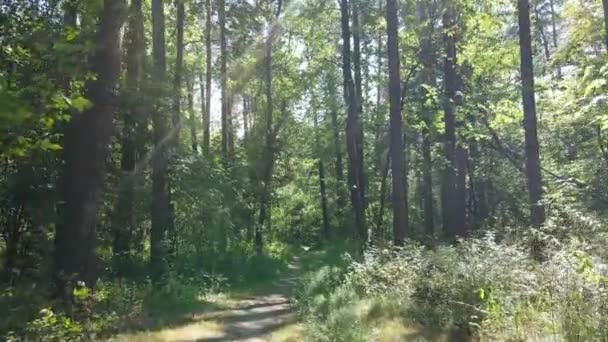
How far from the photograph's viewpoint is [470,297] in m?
8.29

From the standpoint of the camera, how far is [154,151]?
585 inches

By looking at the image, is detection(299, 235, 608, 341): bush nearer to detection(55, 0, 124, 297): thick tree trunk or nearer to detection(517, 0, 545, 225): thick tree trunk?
detection(517, 0, 545, 225): thick tree trunk

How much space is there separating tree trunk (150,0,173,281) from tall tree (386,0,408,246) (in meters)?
6.03

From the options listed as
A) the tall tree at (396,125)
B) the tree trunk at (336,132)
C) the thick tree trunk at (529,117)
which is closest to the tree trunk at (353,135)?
the tree trunk at (336,132)

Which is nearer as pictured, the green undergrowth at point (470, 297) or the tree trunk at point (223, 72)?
the green undergrowth at point (470, 297)

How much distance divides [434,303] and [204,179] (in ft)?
33.5

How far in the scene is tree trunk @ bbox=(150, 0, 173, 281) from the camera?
14195 millimetres

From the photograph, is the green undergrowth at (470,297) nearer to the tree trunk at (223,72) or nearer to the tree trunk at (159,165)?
the tree trunk at (159,165)

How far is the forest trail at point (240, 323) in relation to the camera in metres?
8.73

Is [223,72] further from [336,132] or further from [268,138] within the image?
[336,132]

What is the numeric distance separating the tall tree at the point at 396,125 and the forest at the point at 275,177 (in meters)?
0.06

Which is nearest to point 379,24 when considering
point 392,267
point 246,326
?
point 392,267

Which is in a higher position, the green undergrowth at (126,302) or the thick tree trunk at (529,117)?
the thick tree trunk at (529,117)

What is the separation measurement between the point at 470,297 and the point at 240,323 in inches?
168
